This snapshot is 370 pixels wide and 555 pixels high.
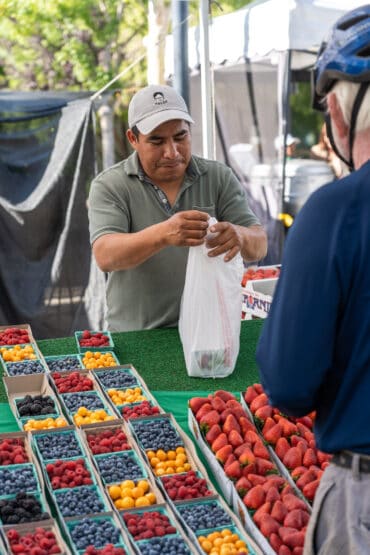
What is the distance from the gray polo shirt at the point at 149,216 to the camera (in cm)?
340

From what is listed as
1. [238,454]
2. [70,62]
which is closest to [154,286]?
[238,454]

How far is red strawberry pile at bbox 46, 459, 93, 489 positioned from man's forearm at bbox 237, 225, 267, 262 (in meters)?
1.19

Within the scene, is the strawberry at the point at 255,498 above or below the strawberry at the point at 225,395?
above

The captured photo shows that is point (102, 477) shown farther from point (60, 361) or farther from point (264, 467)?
point (60, 361)

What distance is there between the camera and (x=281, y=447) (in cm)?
246

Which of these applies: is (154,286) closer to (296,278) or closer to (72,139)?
(296,278)

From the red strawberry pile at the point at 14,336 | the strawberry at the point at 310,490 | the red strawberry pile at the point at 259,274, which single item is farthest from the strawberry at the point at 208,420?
the red strawberry pile at the point at 259,274

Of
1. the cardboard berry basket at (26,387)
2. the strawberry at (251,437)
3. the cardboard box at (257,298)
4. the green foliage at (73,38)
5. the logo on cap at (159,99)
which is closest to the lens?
the strawberry at (251,437)

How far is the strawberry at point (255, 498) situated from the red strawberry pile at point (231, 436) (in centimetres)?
13

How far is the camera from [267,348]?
144 cm

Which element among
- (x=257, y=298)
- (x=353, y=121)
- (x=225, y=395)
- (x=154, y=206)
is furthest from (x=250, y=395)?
(x=257, y=298)

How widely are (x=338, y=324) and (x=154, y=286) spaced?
209 cm

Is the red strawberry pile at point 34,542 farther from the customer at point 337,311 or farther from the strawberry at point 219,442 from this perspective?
the customer at point 337,311

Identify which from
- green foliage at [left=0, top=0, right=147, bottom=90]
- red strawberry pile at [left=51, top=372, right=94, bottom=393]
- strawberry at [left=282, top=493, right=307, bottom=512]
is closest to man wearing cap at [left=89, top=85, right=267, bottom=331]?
red strawberry pile at [left=51, top=372, right=94, bottom=393]
